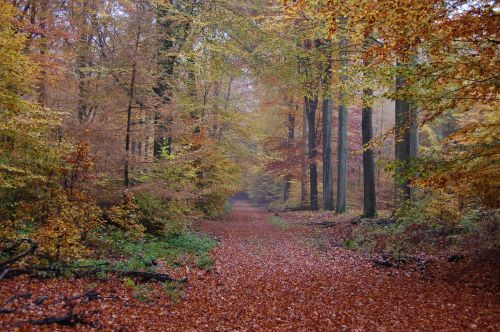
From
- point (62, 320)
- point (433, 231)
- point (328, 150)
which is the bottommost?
point (62, 320)

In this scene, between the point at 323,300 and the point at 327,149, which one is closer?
the point at 323,300

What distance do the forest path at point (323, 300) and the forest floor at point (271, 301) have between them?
0.05 feet

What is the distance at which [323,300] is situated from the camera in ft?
23.9

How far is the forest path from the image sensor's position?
19.8 ft

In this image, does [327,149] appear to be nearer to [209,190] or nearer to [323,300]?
[209,190]

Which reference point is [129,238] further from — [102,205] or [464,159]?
[464,159]

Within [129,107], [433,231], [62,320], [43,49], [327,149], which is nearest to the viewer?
[62,320]

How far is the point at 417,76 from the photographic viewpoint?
6953 mm

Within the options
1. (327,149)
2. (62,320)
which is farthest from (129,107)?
(327,149)

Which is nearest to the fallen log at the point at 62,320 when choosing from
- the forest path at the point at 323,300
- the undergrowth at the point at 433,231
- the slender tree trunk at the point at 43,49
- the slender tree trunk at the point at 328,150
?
the forest path at the point at 323,300

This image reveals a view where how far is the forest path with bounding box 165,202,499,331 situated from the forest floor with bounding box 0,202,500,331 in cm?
2

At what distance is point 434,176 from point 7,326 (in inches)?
259

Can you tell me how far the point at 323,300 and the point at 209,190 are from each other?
11.2m

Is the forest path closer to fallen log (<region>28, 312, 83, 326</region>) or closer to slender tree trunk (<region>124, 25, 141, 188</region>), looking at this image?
fallen log (<region>28, 312, 83, 326</region>)
